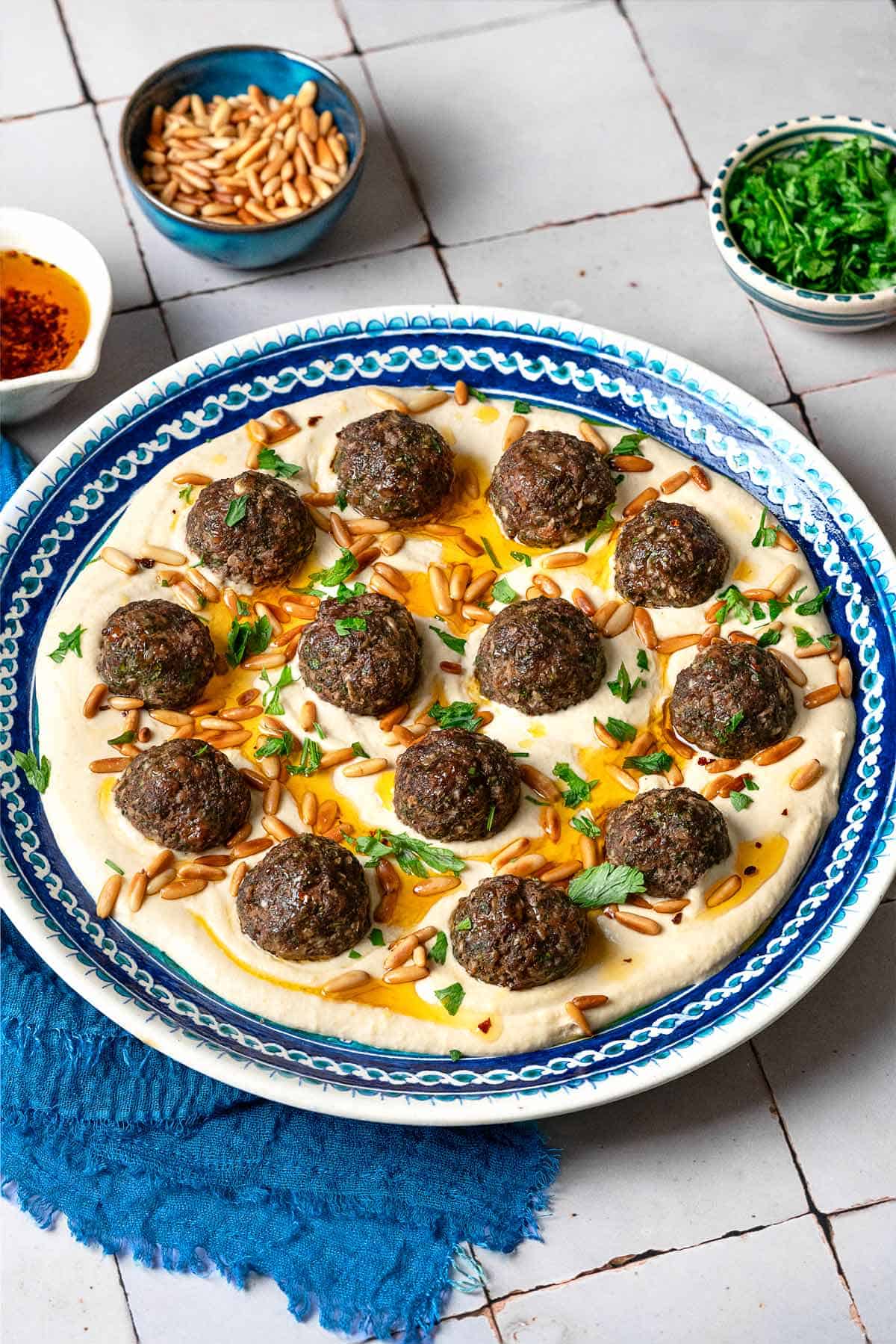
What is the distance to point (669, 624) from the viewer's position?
445cm

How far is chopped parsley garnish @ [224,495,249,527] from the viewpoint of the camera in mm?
4320

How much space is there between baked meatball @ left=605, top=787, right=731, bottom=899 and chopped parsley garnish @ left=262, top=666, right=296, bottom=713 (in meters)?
1.06

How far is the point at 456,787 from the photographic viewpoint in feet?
13.3

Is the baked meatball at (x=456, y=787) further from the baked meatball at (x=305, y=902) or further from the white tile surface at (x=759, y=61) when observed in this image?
the white tile surface at (x=759, y=61)

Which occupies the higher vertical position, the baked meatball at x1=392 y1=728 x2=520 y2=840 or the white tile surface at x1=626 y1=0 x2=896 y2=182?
the white tile surface at x1=626 y1=0 x2=896 y2=182

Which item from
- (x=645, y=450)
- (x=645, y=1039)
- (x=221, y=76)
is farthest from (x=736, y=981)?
(x=221, y=76)

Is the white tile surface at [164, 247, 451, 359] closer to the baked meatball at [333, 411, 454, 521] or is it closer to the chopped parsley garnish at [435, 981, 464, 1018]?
the baked meatball at [333, 411, 454, 521]

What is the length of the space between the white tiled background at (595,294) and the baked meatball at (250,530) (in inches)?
38.7

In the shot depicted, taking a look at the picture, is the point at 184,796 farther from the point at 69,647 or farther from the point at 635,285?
the point at 635,285

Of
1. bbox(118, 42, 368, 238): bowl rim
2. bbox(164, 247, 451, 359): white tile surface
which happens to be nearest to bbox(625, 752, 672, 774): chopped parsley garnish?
bbox(164, 247, 451, 359): white tile surface

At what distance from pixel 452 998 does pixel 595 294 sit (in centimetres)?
276

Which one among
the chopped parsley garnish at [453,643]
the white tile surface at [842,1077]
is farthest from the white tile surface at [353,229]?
the white tile surface at [842,1077]

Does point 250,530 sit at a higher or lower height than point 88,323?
lower

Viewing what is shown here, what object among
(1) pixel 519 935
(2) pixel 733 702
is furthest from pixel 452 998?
(2) pixel 733 702
